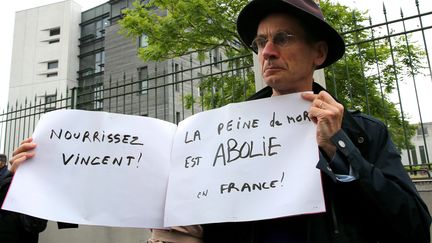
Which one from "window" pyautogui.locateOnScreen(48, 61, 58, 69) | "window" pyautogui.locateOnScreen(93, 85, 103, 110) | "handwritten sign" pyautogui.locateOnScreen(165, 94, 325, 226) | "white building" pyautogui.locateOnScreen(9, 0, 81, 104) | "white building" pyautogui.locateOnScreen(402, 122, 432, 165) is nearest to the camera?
"handwritten sign" pyautogui.locateOnScreen(165, 94, 325, 226)

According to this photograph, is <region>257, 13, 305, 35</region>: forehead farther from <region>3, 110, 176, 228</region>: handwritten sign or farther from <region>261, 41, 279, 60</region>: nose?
<region>3, 110, 176, 228</region>: handwritten sign

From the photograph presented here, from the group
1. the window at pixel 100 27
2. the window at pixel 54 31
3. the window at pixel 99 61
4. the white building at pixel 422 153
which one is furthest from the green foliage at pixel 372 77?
the window at pixel 54 31

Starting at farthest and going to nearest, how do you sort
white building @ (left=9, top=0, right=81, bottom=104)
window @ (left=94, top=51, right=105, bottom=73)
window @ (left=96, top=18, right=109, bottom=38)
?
white building @ (left=9, top=0, right=81, bottom=104) < window @ (left=96, top=18, right=109, bottom=38) < window @ (left=94, top=51, right=105, bottom=73)

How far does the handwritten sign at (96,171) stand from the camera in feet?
5.40

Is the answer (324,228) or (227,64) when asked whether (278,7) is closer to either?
(324,228)

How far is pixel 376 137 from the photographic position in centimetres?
139

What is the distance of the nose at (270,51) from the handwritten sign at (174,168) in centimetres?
18

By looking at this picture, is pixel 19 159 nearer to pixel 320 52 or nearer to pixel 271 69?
pixel 271 69

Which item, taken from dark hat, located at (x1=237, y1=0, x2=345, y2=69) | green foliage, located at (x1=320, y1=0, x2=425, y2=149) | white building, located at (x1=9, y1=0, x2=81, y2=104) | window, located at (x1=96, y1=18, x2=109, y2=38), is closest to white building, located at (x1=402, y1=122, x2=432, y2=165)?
green foliage, located at (x1=320, y1=0, x2=425, y2=149)

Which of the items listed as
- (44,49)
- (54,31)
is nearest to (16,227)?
(44,49)

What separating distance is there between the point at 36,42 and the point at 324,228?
4892cm

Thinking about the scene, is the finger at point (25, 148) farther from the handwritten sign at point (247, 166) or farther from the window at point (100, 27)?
the window at point (100, 27)

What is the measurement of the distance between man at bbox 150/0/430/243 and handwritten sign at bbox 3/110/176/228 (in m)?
0.20

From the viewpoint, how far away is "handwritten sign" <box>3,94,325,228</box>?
1.41 meters
